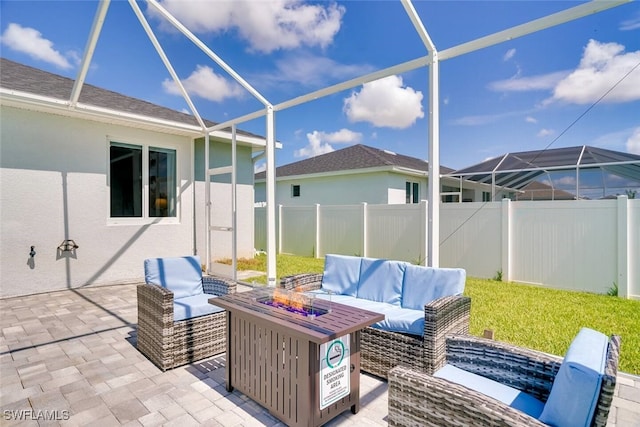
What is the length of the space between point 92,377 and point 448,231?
7053 mm

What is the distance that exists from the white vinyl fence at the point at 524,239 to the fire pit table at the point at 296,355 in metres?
2.14

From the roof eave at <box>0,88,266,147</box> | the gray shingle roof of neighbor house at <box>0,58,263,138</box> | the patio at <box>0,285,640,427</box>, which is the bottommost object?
the patio at <box>0,285,640,427</box>

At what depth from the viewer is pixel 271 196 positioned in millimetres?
6262

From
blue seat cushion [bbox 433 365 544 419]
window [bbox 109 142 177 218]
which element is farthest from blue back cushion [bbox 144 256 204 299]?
window [bbox 109 142 177 218]

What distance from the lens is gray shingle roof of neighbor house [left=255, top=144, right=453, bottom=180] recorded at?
1275 centimetres

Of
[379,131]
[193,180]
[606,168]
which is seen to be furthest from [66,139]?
[606,168]

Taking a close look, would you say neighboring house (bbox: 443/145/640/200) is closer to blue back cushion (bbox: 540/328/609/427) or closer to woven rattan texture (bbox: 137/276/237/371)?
blue back cushion (bbox: 540/328/609/427)

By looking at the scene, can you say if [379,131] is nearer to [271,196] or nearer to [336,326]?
[271,196]

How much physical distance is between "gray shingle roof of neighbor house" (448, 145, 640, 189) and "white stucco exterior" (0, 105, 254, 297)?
8734 mm

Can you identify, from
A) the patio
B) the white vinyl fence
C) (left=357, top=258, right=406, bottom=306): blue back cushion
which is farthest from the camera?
the white vinyl fence

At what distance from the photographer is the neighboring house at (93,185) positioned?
233 inches

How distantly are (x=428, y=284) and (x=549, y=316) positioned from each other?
2.56 m

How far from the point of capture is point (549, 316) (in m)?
4.77

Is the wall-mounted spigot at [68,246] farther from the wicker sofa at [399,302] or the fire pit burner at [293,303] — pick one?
the fire pit burner at [293,303]
